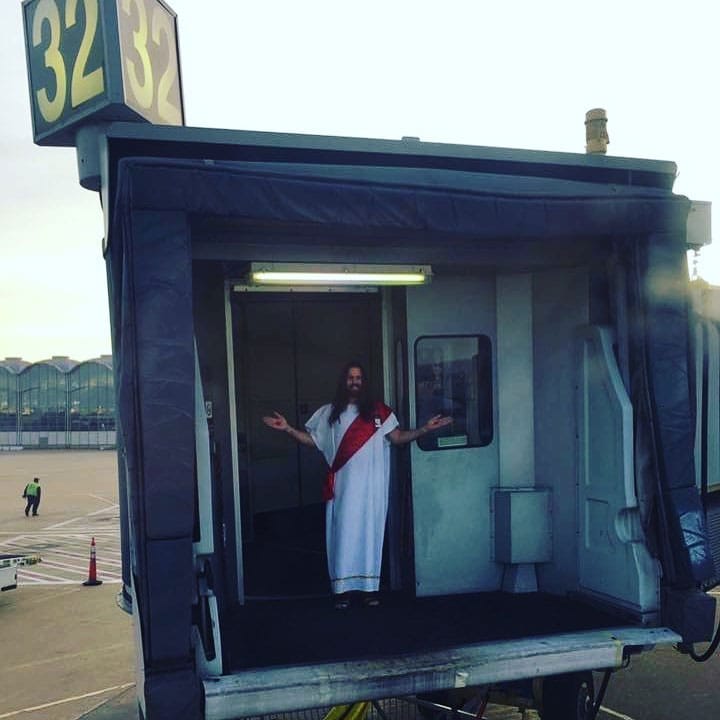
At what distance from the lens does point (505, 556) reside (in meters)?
5.10

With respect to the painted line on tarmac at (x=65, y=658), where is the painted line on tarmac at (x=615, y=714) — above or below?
above

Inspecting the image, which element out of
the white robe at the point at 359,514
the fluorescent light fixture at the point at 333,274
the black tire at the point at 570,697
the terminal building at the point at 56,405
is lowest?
the terminal building at the point at 56,405

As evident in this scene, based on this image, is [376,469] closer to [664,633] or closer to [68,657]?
[664,633]

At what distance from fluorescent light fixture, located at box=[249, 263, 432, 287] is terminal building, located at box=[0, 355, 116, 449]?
57862 mm

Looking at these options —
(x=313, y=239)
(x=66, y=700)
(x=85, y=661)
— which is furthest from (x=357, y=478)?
(x=85, y=661)

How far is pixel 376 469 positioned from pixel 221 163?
98.1 inches

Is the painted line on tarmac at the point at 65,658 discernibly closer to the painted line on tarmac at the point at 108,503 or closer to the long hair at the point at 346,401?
the long hair at the point at 346,401

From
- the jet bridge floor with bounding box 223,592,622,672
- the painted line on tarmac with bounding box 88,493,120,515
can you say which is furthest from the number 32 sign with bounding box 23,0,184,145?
the painted line on tarmac with bounding box 88,493,120,515

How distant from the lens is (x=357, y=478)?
498 centimetres

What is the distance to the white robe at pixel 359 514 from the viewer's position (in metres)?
4.92

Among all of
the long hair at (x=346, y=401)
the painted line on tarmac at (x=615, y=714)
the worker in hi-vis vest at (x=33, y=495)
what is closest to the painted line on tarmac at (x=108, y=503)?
the worker in hi-vis vest at (x=33, y=495)

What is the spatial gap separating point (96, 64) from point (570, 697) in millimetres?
5229

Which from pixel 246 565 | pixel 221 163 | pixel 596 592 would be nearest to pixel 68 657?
pixel 246 565

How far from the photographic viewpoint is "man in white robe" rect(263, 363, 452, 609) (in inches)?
194
